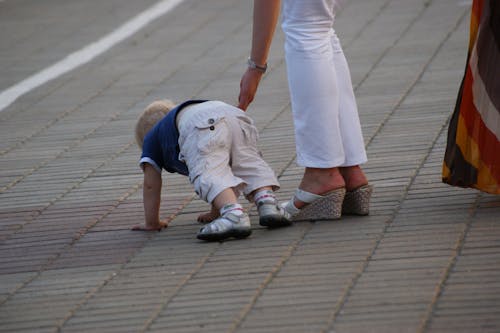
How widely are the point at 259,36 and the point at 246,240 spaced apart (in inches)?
33.0

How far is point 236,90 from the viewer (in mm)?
8156

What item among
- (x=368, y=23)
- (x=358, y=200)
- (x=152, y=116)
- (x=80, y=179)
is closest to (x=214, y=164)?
(x=152, y=116)

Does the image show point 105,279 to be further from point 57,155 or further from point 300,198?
point 57,155

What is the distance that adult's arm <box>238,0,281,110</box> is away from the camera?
4852 mm

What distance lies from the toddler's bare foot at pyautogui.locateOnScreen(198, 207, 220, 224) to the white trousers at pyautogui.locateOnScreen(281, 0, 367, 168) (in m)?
0.42

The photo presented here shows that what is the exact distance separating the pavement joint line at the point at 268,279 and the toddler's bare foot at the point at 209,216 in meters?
0.40

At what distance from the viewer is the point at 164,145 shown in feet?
16.3

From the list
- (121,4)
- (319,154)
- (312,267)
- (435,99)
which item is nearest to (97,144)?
(435,99)

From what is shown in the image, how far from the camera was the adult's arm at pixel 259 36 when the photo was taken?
4852 millimetres

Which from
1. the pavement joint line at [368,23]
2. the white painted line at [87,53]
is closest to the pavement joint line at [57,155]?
the white painted line at [87,53]

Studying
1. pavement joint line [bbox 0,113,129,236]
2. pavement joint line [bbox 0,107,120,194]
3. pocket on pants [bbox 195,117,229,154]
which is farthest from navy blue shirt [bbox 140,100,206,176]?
pavement joint line [bbox 0,107,120,194]

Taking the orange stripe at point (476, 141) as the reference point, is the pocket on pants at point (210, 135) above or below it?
above

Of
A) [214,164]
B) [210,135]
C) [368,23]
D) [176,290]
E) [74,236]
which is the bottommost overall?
[368,23]

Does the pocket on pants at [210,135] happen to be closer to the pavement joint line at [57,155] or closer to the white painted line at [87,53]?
the pavement joint line at [57,155]
